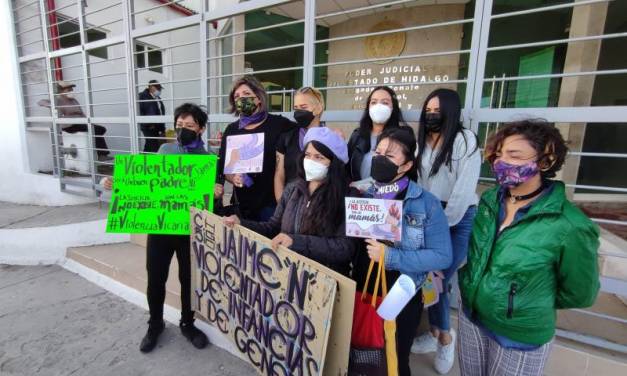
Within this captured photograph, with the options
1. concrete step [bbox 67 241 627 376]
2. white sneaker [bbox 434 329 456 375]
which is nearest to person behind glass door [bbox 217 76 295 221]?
concrete step [bbox 67 241 627 376]

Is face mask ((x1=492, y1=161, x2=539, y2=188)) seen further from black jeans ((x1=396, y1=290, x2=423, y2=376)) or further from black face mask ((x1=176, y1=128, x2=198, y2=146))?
black face mask ((x1=176, y1=128, x2=198, y2=146))

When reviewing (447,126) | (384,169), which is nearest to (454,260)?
(447,126)

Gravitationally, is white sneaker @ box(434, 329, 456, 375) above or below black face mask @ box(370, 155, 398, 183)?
below

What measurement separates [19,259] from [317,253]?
15.4ft

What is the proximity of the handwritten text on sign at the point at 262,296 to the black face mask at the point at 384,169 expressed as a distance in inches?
20.1

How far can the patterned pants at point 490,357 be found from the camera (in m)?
1.32

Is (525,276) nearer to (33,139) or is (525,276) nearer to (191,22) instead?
(191,22)

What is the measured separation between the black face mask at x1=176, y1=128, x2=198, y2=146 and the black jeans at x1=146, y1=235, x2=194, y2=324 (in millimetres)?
698

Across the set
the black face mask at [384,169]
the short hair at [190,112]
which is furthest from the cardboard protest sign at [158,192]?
the black face mask at [384,169]

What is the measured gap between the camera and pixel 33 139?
601 centimetres

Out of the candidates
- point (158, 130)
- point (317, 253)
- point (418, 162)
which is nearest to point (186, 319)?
point (317, 253)

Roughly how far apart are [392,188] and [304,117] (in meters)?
1.00

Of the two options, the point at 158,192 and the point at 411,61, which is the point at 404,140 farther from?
the point at 411,61

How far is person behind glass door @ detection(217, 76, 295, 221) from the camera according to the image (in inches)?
90.0
